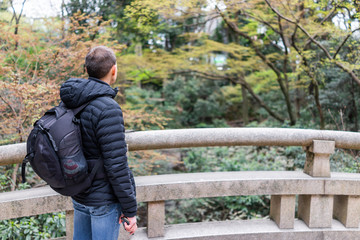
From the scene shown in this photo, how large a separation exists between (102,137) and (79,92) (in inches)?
10.8

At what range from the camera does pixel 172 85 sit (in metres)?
13.7

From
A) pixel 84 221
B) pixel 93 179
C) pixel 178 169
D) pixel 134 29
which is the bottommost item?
pixel 178 169

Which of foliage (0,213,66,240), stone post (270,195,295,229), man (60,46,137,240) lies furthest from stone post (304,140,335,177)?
foliage (0,213,66,240)

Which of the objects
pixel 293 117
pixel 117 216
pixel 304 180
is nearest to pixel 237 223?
pixel 304 180

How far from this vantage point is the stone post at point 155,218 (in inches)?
92.6

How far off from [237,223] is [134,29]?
7178 millimetres

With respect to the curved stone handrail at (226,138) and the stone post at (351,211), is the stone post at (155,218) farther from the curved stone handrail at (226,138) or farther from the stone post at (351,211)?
the stone post at (351,211)

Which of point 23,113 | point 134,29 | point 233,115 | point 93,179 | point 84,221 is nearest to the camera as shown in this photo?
point 93,179

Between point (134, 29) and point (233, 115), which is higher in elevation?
point (134, 29)

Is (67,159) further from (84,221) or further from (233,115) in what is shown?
(233,115)

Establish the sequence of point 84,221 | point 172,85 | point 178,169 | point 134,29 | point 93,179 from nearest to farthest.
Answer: point 93,179 < point 84,221 < point 134,29 < point 178,169 < point 172,85

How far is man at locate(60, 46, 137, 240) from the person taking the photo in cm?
151

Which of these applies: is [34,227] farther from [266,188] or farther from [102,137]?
[266,188]

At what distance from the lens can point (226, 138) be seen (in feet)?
7.94
